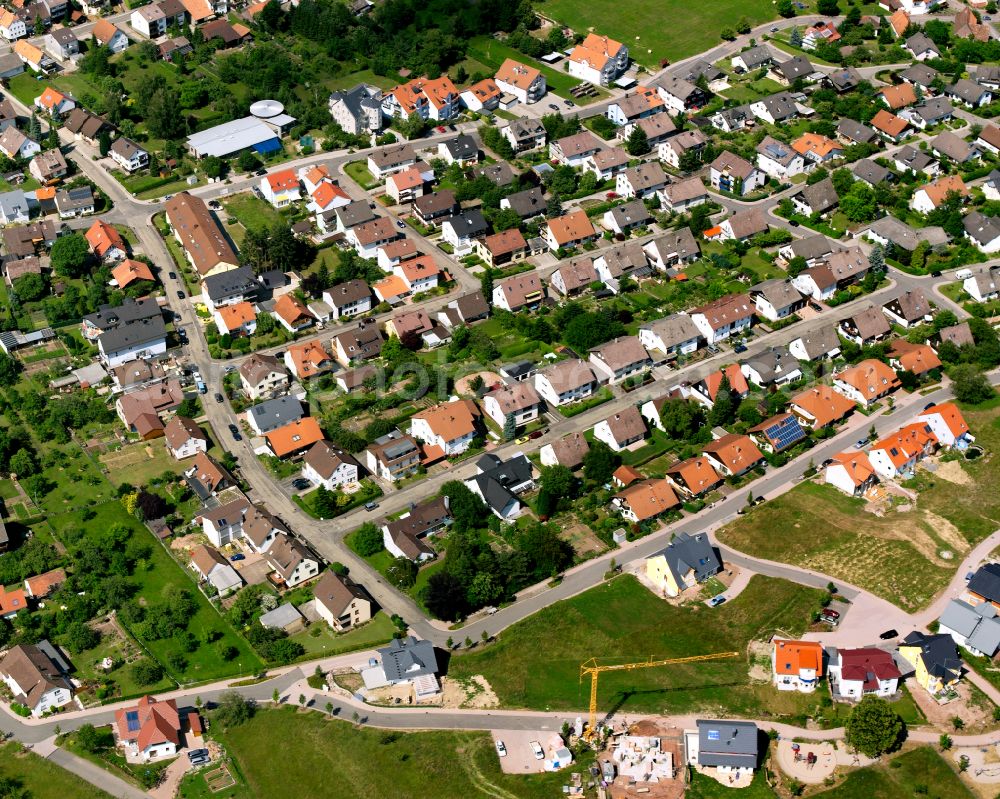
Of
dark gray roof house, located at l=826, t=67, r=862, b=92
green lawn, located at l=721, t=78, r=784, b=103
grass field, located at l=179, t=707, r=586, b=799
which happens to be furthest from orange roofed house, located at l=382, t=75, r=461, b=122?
grass field, located at l=179, t=707, r=586, b=799

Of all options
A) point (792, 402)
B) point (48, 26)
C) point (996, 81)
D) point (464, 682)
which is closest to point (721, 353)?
point (792, 402)

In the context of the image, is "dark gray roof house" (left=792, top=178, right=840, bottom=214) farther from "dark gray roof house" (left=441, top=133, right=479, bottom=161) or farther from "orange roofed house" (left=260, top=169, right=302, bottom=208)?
"orange roofed house" (left=260, top=169, right=302, bottom=208)

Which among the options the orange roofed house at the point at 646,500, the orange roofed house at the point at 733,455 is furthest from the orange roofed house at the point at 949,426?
the orange roofed house at the point at 646,500

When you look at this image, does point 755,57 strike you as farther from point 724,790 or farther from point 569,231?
point 724,790

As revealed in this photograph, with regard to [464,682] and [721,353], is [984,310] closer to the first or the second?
[721,353]

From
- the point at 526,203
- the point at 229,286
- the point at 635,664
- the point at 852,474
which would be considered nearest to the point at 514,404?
the point at 852,474
